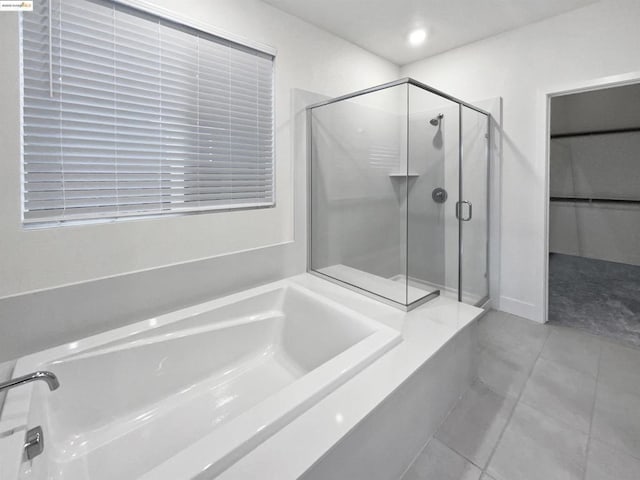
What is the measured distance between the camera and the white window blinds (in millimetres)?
1420

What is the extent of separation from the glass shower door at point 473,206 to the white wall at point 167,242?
1116mm

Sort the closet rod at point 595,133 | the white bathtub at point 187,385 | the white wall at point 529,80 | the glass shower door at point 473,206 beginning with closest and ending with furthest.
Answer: the white bathtub at point 187,385 → the white wall at point 529,80 → the glass shower door at point 473,206 → the closet rod at point 595,133

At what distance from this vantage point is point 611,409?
5.59 feet

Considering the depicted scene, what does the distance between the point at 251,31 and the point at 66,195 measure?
1.53 meters

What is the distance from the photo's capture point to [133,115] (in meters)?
1.66

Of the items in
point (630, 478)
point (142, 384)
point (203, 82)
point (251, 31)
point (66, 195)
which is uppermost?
point (251, 31)

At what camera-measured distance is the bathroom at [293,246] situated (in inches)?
51.1

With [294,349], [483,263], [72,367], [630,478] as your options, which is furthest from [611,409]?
[72,367]

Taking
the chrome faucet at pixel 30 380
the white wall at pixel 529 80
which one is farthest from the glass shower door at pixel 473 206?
the chrome faucet at pixel 30 380

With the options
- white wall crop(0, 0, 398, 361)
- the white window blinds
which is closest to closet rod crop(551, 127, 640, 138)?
white wall crop(0, 0, 398, 361)

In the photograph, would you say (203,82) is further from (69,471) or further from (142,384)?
(69,471)

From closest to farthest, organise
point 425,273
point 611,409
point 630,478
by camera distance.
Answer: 1. point 630,478
2. point 611,409
3. point 425,273

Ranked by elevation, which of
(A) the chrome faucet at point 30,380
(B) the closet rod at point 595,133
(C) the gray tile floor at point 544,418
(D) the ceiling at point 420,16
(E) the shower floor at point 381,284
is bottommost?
(C) the gray tile floor at point 544,418

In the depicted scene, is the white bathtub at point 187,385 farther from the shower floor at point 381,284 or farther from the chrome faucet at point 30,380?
the shower floor at point 381,284
